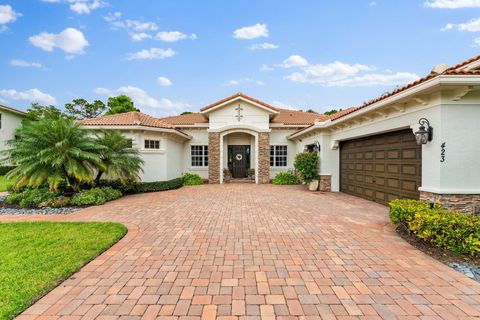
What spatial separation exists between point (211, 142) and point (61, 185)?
8.04 meters

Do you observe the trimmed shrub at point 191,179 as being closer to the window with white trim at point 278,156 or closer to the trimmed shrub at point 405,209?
the window with white trim at point 278,156

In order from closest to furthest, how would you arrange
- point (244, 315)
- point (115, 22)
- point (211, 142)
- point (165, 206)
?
point (244, 315) → point (165, 206) → point (115, 22) → point (211, 142)

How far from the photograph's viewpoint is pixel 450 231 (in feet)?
12.6

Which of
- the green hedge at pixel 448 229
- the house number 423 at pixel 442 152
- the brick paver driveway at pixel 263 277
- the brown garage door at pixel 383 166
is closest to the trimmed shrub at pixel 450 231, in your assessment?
the green hedge at pixel 448 229

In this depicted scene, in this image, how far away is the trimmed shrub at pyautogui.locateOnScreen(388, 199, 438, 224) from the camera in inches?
181

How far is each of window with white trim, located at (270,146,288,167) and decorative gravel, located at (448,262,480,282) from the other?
41.0ft

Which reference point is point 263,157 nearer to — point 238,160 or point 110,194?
point 238,160

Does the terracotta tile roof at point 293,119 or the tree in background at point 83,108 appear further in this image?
the tree in background at point 83,108

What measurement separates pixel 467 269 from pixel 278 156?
1278 centimetres

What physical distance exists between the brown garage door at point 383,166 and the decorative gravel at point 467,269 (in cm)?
294

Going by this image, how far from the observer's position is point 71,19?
1109 cm

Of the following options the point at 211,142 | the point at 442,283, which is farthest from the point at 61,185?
the point at 442,283

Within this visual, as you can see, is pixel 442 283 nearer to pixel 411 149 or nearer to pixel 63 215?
pixel 411 149

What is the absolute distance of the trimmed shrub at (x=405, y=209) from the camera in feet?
15.1
